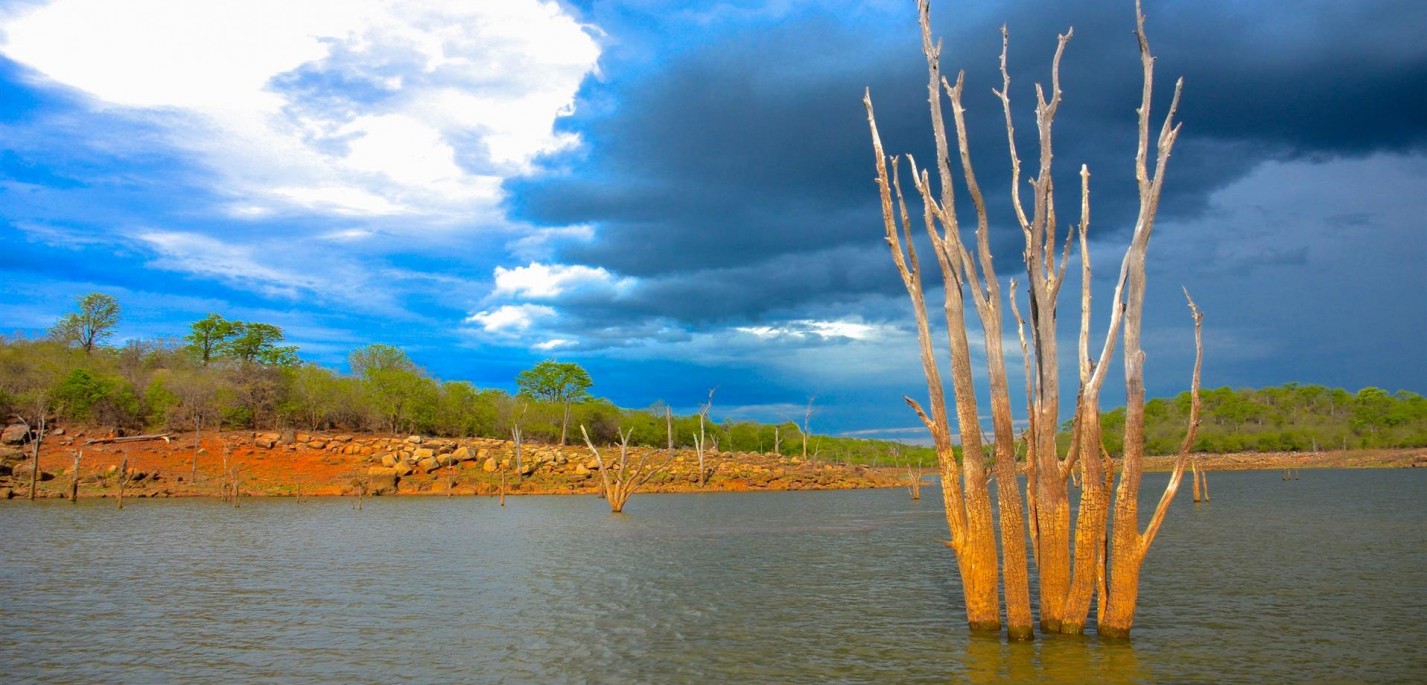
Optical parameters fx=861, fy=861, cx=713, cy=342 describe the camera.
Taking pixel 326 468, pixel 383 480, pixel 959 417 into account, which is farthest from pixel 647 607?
pixel 326 468

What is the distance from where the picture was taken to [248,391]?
8756 cm

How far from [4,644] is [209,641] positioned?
369 cm

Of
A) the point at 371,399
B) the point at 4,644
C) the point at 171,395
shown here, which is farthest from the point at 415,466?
the point at 4,644

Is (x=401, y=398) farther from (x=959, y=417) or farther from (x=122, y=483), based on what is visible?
(x=959, y=417)

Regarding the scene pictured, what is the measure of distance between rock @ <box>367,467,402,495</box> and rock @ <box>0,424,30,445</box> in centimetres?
2798

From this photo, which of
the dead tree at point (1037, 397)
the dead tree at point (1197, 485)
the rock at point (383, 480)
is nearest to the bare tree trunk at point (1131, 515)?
the dead tree at point (1037, 397)

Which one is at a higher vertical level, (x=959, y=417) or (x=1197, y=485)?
(x=959, y=417)

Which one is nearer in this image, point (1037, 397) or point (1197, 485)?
point (1037, 397)

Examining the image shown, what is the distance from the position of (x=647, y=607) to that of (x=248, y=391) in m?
81.8

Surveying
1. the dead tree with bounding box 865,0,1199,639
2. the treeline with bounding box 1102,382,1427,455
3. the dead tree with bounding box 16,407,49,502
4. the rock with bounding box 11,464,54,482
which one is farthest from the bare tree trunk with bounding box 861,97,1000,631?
the treeline with bounding box 1102,382,1427,455

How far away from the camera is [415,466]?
75.5m

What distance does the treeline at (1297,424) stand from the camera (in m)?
175

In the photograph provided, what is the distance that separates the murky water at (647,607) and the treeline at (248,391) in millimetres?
46608

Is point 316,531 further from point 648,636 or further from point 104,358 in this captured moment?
point 104,358
